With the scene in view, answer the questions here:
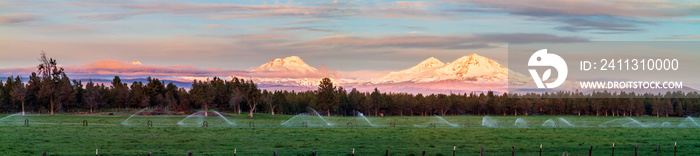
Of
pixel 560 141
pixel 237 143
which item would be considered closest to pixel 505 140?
pixel 560 141

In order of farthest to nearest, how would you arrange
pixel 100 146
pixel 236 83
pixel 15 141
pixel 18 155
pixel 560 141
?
pixel 236 83 < pixel 560 141 < pixel 15 141 < pixel 100 146 < pixel 18 155

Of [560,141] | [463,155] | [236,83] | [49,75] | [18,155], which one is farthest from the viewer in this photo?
[236,83]

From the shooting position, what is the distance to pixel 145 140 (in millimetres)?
66688

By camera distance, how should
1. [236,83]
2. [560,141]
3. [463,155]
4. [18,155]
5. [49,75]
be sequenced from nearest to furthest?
[18,155] < [463,155] < [560,141] < [49,75] < [236,83]

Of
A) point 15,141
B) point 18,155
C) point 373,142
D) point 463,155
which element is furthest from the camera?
point 373,142

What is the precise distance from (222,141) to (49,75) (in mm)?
114489

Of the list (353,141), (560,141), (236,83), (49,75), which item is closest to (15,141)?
(353,141)

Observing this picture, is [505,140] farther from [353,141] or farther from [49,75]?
[49,75]

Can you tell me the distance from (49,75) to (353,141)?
119 metres

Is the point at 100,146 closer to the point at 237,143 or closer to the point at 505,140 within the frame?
the point at 237,143

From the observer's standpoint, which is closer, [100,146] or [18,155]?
[18,155]

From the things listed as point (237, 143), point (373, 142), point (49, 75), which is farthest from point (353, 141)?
point (49, 75)

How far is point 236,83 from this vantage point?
190500 millimetres

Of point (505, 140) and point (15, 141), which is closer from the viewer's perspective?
point (15, 141)
